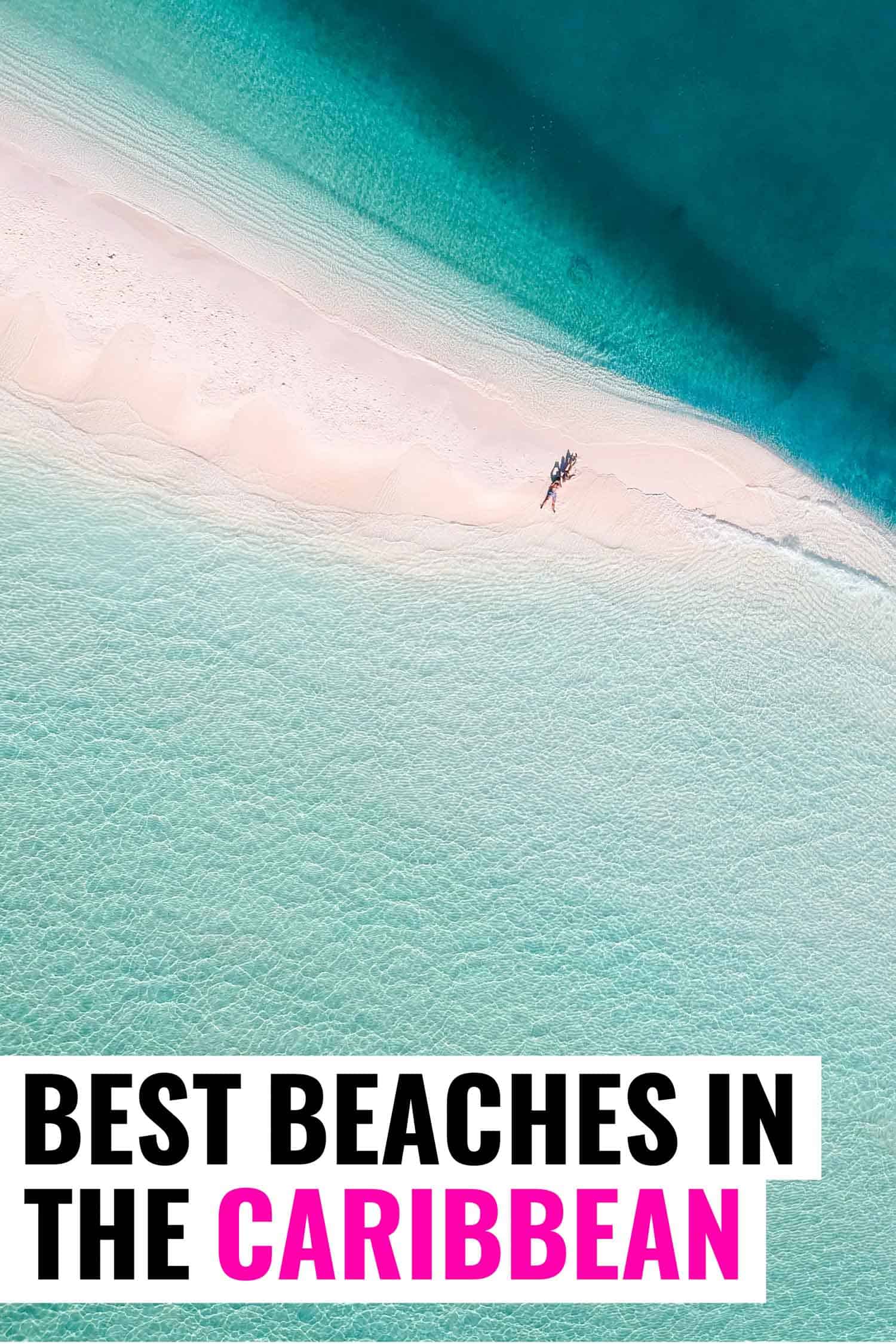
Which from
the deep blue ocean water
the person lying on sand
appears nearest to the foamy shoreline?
the person lying on sand

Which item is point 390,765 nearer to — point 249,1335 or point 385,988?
point 385,988

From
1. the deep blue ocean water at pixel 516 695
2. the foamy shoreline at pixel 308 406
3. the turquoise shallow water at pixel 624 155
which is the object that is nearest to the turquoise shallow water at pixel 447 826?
the deep blue ocean water at pixel 516 695

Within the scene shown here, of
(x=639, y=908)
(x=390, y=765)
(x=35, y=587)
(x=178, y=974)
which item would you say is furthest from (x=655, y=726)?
(x=35, y=587)

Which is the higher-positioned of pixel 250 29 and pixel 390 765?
pixel 250 29

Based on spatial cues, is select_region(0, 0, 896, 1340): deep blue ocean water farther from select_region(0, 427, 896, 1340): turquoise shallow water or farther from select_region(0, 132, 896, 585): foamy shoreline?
select_region(0, 132, 896, 585): foamy shoreline

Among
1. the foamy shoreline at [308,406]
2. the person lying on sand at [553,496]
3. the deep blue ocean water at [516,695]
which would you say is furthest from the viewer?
the person lying on sand at [553,496]

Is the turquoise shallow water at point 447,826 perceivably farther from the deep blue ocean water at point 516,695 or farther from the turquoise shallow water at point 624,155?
the turquoise shallow water at point 624,155

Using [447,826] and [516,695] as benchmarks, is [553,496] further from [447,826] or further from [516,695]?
[447,826]
